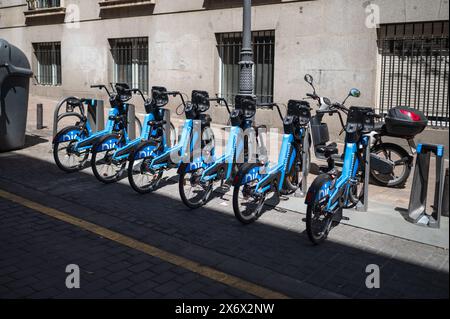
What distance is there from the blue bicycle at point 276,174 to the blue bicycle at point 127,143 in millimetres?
1756

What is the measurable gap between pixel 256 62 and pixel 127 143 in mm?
6079

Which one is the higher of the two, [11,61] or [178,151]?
[11,61]

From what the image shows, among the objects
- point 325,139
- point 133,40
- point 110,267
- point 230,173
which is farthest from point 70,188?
point 133,40

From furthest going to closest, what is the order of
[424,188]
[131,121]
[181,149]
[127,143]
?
[131,121] < [127,143] < [181,149] < [424,188]

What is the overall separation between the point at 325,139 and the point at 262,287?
4070 mm

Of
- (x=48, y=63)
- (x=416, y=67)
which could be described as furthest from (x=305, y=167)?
(x=48, y=63)

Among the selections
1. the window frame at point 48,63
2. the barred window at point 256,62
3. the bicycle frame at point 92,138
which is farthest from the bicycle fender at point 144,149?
the window frame at point 48,63

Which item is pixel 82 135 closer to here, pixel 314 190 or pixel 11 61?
pixel 11 61

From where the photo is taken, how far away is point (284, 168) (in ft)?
19.6

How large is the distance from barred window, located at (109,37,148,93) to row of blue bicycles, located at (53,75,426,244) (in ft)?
25.9

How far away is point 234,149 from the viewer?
630 cm

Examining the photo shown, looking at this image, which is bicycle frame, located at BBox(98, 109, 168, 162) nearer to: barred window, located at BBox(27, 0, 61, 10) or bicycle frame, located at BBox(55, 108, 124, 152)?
bicycle frame, located at BBox(55, 108, 124, 152)

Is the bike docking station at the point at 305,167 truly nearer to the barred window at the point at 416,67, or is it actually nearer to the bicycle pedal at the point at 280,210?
the bicycle pedal at the point at 280,210

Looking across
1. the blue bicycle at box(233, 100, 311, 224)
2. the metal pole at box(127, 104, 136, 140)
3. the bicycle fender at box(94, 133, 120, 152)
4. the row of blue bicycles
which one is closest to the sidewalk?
the row of blue bicycles
